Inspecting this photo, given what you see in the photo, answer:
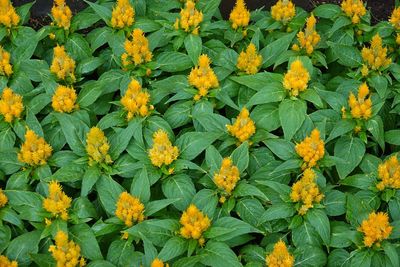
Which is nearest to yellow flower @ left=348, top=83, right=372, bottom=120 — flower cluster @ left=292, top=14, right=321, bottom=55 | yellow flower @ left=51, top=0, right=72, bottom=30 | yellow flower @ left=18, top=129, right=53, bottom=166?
flower cluster @ left=292, top=14, right=321, bottom=55

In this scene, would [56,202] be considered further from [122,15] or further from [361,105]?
[361,105]

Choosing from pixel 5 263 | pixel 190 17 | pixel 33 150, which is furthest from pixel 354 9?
pixel 5 263

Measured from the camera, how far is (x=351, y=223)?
325 centimetres

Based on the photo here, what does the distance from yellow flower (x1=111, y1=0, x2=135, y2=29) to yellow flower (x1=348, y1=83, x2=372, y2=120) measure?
1.60 meters

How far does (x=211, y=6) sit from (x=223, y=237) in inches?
72.0

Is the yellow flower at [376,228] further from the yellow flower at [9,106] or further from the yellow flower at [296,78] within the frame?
the yellow flower at [9,106]

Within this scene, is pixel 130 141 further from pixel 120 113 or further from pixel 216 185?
pixel 216 185

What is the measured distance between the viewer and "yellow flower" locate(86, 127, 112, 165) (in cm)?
332

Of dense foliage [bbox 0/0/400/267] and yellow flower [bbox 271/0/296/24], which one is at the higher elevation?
yellow flower [bbox 271/0/296/24]

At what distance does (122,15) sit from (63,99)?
2.65ft

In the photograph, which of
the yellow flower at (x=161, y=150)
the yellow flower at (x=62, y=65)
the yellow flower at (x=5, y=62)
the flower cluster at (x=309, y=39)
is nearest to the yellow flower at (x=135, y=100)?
the yellow flower at (x=161, y=150)

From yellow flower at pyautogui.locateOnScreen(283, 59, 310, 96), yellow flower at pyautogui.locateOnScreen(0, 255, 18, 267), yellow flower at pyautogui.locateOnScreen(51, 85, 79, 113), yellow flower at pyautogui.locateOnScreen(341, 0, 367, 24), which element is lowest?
yellow flower at pyautogui.locateOnScreen(0, 255, 18, 267)

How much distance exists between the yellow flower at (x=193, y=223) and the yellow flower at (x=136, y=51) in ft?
3.96

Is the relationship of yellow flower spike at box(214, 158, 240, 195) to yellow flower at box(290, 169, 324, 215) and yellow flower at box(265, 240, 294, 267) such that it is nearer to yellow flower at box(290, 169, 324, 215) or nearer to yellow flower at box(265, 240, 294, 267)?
yellow flower at box(290, 169, 324, 215)
